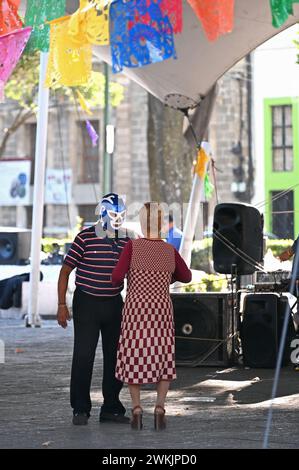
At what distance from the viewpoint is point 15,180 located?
151 ft

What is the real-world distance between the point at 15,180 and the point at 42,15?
35.1 m

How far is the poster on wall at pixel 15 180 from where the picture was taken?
1785 inches

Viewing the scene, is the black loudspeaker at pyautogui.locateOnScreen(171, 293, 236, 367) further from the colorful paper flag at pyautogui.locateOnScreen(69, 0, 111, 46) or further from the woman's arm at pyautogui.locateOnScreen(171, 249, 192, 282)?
the woman's arm at pyautogui.locateOnScreen(171, 249, 192, 282)

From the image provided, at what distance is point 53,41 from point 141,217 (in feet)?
11.6

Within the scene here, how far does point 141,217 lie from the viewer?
27.5ft

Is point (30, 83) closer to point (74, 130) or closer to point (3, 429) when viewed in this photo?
point (74, 130)

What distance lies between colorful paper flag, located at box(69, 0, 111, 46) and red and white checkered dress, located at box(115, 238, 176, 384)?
3226 mm

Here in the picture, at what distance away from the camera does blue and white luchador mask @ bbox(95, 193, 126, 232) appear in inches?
340

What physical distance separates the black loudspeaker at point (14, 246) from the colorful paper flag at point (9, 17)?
1241cm

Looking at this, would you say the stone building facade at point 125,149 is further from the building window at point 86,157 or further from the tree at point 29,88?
the tree at point 29,88

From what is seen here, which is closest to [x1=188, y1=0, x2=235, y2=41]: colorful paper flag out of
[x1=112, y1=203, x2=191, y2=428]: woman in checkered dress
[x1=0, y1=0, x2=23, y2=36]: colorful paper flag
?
[x1=0, y1=0, x2=23, y2=36]: colorful paper flag

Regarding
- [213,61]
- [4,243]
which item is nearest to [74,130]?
[4,243]

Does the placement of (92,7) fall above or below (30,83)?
below
